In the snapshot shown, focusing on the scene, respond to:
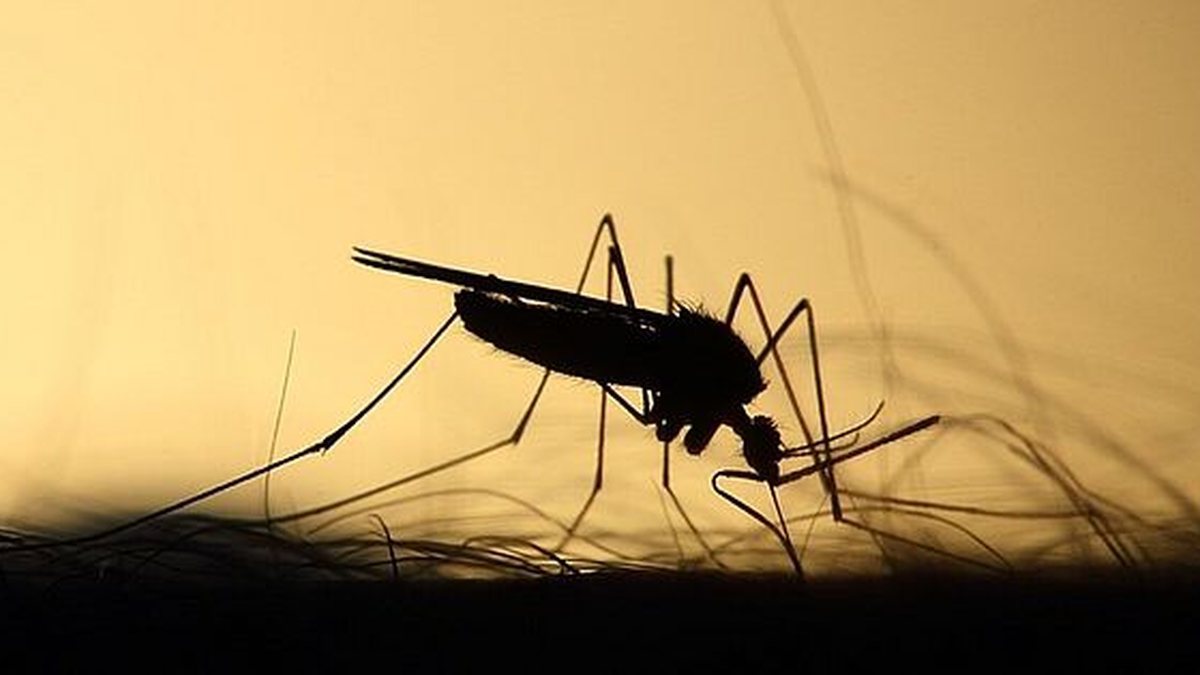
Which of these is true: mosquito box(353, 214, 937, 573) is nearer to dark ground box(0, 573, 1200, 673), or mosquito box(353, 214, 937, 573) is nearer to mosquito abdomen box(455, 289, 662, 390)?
mosquito abdomen box(455, 289, 662, 390)

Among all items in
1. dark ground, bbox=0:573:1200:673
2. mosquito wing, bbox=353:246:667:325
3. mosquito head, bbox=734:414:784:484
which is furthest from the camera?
mosquito head, bbox=734:414:784:484

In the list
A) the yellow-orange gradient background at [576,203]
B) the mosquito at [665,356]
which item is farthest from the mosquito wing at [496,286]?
the yellow-orange gradient background at [576,203]

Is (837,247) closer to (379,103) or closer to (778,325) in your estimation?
(778,325)

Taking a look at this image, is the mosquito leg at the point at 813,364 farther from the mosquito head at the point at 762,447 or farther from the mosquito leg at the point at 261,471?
the mosquito leg at the point at 261,471

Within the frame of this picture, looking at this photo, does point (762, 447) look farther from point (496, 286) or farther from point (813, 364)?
point (496, 286)

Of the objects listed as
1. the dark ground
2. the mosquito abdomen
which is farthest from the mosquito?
the dark ground

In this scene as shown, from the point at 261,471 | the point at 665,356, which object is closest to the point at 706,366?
the point at 665,356
